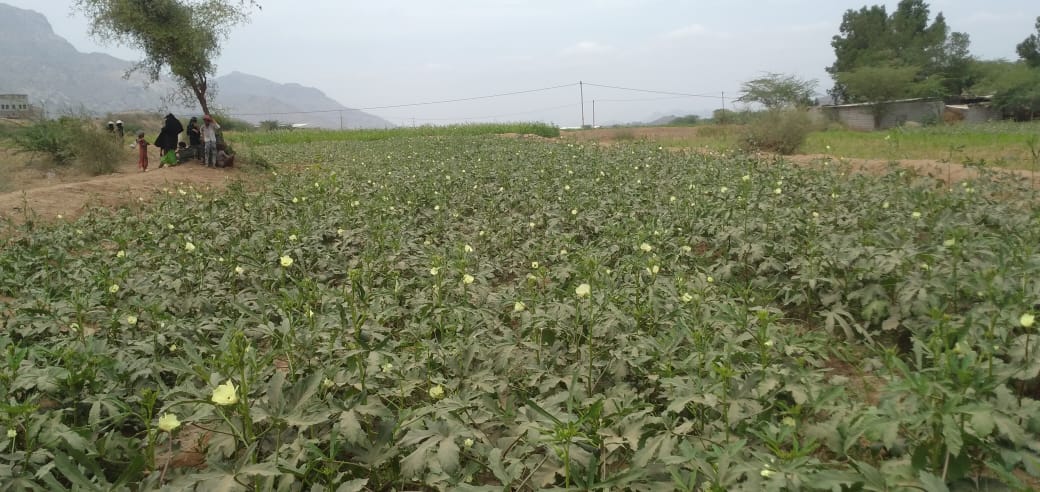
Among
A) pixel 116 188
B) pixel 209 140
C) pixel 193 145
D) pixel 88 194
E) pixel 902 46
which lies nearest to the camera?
pixel 88 194

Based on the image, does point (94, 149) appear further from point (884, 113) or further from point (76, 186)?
point (884, 113)

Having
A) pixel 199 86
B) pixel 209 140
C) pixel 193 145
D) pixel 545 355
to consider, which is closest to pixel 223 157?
pixel 209 140

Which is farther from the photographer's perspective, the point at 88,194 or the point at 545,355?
the point at 88,194

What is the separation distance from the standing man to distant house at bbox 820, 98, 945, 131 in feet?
123

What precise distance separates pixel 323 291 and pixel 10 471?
1547 mm

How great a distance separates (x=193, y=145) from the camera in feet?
42.5

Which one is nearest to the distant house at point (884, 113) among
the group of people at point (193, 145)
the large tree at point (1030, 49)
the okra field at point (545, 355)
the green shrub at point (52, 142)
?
the large tree at point (1030, 49)

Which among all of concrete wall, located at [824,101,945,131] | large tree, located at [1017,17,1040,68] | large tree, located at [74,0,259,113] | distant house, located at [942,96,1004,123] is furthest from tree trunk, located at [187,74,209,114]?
large tree, located at [1017,17,1040,68]

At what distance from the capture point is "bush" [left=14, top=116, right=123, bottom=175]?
13.6 m

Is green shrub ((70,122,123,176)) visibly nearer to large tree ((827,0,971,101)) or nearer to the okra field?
the okra field

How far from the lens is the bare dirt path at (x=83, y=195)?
7090 mm

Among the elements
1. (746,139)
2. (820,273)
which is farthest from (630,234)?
(746,139)

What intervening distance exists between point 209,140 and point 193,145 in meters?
0.93

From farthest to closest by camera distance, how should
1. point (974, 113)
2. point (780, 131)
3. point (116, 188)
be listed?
1. point (974, 113)
2. point (780, 131)
3. point (116, 188)
